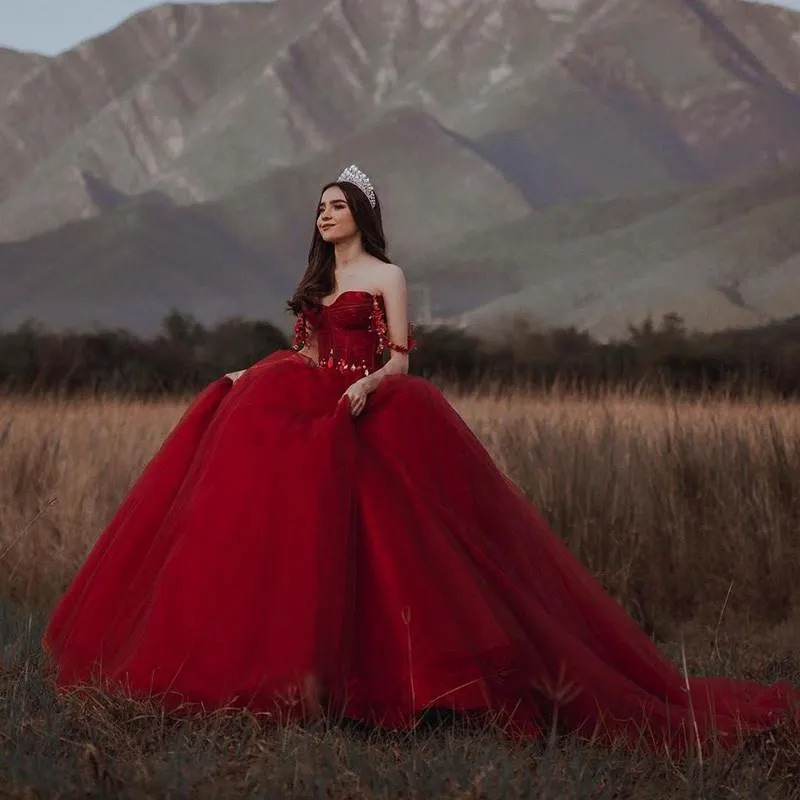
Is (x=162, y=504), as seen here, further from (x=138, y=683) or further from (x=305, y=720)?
(x=305, y=720)

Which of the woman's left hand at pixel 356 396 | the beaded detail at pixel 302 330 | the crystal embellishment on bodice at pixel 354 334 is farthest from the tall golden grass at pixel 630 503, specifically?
the woman's left hand at pixel 356 396

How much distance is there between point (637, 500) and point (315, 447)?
331cm

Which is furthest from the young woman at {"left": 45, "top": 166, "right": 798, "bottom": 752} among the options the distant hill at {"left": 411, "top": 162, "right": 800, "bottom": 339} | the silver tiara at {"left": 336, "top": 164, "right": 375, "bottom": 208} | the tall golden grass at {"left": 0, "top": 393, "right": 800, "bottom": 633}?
the distant hill at {"left": 411, "top": 162, "right": 800, "bottom": 339}

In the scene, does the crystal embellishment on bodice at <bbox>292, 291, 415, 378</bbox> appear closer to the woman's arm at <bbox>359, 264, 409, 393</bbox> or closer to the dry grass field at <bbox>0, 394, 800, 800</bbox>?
the woman's arm at <bbox>359, 264, 409, 393</bbox>

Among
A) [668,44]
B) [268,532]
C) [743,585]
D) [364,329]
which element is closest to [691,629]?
[743,585]

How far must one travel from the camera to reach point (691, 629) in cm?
594

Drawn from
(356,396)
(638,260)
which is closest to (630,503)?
(356,396)

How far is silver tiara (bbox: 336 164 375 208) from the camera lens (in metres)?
4.22

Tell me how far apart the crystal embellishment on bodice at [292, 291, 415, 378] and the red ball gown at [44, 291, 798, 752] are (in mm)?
11

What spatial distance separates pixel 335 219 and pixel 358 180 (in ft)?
0.55

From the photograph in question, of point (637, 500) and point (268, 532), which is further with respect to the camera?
point (637, 500)

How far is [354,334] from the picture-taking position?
4000 mm

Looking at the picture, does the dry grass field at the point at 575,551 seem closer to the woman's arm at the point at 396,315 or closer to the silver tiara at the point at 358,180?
Answer: the woman's arm at the point at 396,315

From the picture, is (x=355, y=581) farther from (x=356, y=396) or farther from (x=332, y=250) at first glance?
(x=332, y=250)
